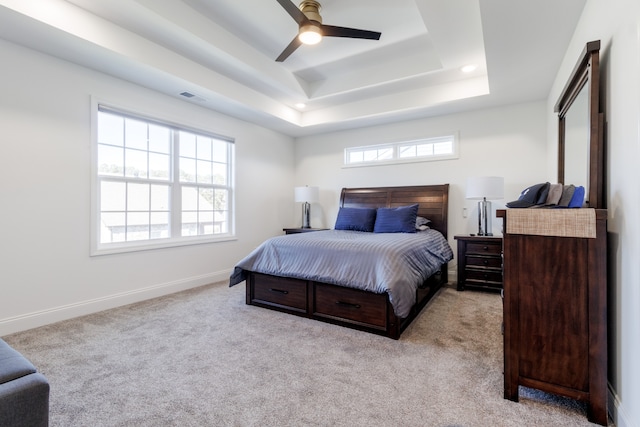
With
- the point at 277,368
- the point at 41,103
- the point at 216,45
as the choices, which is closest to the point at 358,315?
the point at 277,368

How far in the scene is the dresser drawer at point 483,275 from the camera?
371 centimetres

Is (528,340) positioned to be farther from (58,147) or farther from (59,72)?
(59,72)

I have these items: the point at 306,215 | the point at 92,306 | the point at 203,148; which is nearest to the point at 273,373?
the point at 92,306

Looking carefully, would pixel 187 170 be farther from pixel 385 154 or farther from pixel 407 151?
pixel 407 151

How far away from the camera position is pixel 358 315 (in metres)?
2.68

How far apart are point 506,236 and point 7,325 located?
12.6ft

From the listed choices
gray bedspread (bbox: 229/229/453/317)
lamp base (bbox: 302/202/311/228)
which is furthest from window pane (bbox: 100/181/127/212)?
lamp base (bbox: 302/202/311/228)

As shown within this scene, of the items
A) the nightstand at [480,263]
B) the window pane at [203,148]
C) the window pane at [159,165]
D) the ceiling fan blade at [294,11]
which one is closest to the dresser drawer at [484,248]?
the nightstand at [480,263]

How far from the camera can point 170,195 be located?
13.1 ft

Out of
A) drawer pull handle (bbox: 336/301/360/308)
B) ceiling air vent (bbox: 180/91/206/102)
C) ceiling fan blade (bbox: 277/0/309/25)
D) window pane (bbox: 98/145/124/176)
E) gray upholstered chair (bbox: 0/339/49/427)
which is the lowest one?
drawer pull handle (bbox: 336/301/360/308)

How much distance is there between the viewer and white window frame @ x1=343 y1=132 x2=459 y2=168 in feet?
15.0

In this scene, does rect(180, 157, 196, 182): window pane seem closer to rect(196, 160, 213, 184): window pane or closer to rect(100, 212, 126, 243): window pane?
rect(196, 160, 213, 184): window pane

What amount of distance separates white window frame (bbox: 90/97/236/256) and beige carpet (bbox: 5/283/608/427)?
0.80 metres

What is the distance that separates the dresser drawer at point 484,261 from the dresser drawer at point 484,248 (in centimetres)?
6
